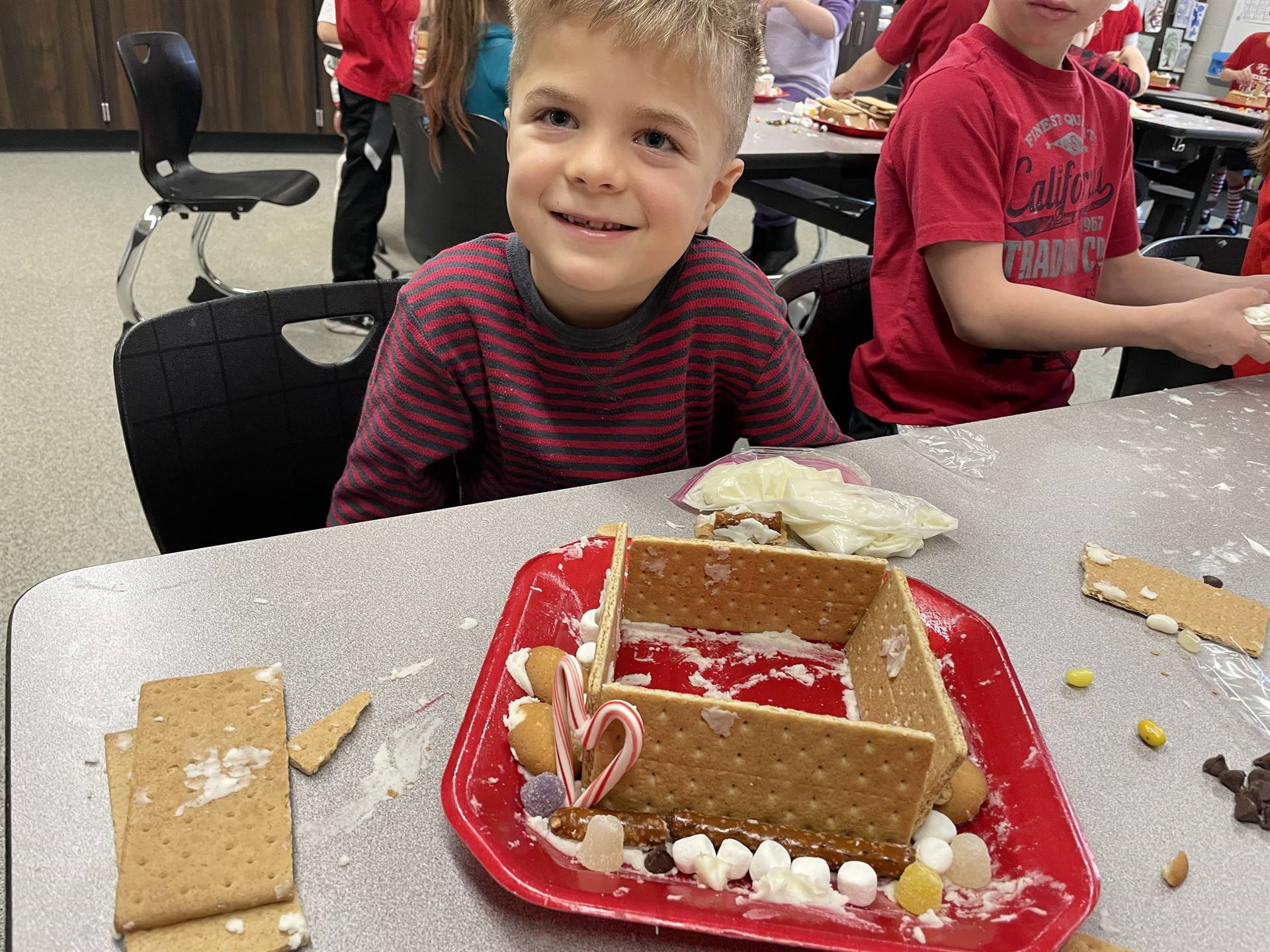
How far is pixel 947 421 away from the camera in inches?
56.7

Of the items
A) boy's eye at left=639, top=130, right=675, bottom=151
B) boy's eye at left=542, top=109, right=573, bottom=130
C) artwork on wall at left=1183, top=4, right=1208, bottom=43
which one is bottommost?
boy's eye at left=639, top=130, right=675, bottom=151

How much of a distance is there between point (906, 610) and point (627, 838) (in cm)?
25

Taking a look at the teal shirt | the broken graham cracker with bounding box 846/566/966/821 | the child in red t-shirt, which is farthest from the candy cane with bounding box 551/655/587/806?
the child in red t-shirt

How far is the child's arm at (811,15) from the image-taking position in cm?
345

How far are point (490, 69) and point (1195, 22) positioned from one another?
242 inches

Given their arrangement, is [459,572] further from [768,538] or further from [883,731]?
[883,731]

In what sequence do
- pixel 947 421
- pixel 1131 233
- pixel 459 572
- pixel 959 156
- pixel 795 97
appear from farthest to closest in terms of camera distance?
pixel 795 97 < pixel 1131 233 < pixel 947 421 < pixel 959 156 < pixel 459 572

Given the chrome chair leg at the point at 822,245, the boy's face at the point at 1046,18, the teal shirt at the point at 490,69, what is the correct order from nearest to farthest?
the boy's face at the point at 1046,18
the teal shirt at the point at 490,69
the chrome chair leg at the point at 822,245

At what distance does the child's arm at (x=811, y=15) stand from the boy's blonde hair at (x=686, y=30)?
282cm

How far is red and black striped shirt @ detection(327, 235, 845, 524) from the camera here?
1.03 meters

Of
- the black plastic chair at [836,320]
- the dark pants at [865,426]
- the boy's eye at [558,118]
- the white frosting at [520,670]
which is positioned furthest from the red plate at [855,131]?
the white frosting at [520,670]

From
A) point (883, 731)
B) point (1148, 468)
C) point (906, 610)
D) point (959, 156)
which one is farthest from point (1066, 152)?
point (883, 731)

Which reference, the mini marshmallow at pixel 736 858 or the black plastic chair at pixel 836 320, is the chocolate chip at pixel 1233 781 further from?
the black plastic chair at pixel 836 320

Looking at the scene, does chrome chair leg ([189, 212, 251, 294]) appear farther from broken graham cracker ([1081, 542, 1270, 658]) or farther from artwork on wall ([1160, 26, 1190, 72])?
artwork on wall ([1160, 26, 1190, 72])
